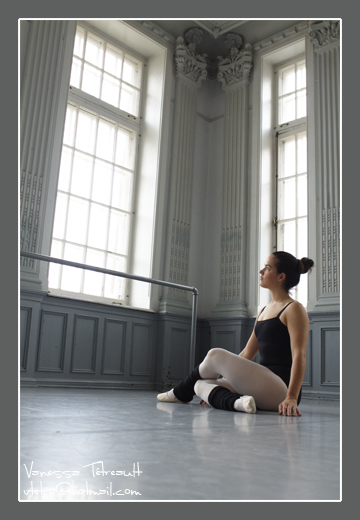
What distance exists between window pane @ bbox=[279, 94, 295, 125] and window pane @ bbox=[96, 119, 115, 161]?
2.05 metres

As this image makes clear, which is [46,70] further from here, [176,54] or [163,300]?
[163,300]

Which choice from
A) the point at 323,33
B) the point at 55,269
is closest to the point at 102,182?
the point at 55,269

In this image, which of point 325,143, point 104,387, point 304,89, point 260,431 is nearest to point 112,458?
point 260,431

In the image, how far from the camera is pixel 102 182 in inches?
204

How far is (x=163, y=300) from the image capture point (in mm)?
5035

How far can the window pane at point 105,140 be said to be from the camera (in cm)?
521

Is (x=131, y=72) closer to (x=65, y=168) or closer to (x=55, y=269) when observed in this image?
(x=65, y=168)

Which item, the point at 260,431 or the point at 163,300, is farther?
the point at 163,300

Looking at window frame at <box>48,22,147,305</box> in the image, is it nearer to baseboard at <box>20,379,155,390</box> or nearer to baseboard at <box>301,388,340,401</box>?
baseboard at <box>20,379,155,390</box>

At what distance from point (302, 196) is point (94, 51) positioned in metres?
2.86

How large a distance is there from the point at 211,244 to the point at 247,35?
2.57m

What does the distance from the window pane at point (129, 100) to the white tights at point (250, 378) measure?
14.0 feet

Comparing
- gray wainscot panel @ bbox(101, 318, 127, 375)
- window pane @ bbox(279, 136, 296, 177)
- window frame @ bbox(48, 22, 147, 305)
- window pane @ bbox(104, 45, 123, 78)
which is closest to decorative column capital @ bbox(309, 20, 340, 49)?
window pane @ bbox(279, 136, 296, 177)

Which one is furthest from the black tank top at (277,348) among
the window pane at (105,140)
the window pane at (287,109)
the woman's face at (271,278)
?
the window pane at (287,109)
